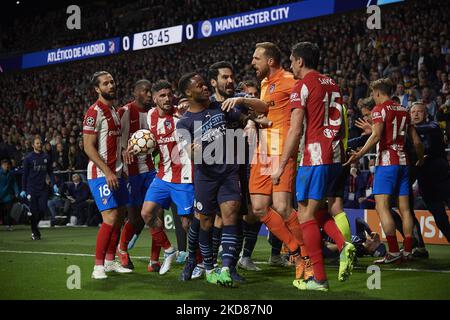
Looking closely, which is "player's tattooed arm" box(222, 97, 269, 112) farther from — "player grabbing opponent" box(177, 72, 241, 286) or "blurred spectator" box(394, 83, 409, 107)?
"blurred spectator" box(394, 83, 409, 107)

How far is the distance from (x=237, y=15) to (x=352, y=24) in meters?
4.68

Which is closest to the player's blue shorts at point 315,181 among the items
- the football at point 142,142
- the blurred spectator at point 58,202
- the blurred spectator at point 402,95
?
the football at point 142,142

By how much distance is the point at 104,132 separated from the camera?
7.38 meters

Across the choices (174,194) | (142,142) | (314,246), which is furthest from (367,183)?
(314,246)

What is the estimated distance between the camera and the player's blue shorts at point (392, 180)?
829 cm

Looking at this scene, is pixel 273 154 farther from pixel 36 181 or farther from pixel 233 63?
pixel 233 63

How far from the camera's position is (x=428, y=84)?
14461 millimetres

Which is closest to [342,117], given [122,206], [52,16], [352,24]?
[122,206]

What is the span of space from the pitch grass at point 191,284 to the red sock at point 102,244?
24 centimetres

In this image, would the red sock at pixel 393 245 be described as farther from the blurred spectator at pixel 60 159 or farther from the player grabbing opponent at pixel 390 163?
the blurred spectator at pixel 60 159

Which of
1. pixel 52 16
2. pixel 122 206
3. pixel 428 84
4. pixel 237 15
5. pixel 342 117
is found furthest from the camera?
pixel 52 16

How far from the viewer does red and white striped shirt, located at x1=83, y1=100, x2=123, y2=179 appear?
7.27m

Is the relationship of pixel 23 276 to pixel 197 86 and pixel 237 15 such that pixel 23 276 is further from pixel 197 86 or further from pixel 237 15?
pixel 237 15

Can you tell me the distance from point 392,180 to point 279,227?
207 centimetres
